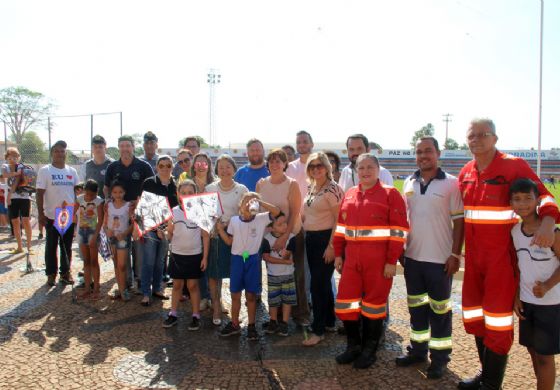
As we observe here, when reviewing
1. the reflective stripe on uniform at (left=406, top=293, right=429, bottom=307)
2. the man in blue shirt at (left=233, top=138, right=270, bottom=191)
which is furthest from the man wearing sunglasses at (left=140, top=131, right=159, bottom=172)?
the reflective stripe on uniform at (left=406, top=293, right=429, bottom=307)

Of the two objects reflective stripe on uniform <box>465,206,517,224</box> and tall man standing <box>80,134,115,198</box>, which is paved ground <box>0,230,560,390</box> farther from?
tall man standing <box>80,134,115,198</box>

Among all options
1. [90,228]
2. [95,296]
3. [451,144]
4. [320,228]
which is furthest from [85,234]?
[451,144]

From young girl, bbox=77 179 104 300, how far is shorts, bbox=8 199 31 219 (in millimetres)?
3380

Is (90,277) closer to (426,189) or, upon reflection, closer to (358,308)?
(358,308)

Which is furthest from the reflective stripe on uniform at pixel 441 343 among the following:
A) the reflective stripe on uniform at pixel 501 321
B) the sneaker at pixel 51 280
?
the sneaker at pixel 51 280

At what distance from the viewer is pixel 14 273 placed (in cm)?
695

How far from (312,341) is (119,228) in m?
3.07

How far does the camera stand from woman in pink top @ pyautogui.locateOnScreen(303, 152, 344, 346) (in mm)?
4254

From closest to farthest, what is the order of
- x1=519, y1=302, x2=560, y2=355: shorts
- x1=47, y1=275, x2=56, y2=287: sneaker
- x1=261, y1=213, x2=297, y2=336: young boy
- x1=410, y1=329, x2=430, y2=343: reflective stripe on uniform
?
x1=519, y1=302, x2=560, y2=355: shorts, x1=410, y1=329, x2=430, y2=343: reflective stripe on uniform, x1=261, y1=213, x2=297, y2=336: young boy, x1=47, y1=275, x2=56, y2=287: sneaker

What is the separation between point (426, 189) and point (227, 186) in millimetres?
2290

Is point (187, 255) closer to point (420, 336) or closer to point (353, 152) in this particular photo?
point (353, 152)

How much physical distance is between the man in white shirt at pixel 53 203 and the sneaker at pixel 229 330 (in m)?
3.25

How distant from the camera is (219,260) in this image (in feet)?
16.0

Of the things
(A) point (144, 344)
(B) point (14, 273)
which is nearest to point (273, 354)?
(A) point (144, 344)
